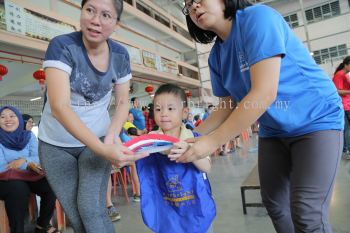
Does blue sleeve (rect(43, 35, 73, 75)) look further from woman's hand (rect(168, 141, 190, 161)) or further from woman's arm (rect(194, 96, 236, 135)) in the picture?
woman's arm (rect(194, 96, 236, 135))

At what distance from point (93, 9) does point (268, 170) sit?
0.97 meters

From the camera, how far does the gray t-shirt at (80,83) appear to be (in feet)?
3.73

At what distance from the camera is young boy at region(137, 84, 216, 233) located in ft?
4.67

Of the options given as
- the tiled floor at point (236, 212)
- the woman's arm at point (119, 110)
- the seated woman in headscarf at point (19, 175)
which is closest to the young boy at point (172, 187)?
→ the woman's arm at point (119, 110)

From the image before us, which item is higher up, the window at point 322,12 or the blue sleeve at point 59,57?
the window at point 322,12

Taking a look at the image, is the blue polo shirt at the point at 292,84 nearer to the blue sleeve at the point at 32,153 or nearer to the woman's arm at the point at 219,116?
the woman's arm at the point at 219,116

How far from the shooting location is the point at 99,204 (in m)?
1.20

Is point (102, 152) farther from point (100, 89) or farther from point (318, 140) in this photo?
point (318, 140)

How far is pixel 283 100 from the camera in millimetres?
1000

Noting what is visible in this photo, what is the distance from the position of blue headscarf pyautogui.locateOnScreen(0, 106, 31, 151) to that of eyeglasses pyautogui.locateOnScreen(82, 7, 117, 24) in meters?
1.99

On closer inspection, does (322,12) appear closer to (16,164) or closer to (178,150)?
(16,164)

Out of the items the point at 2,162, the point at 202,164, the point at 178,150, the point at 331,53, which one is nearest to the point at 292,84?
the point at 178,150

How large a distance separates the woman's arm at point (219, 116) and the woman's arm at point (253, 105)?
1.63 ft

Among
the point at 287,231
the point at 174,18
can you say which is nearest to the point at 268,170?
the point at 287,231
